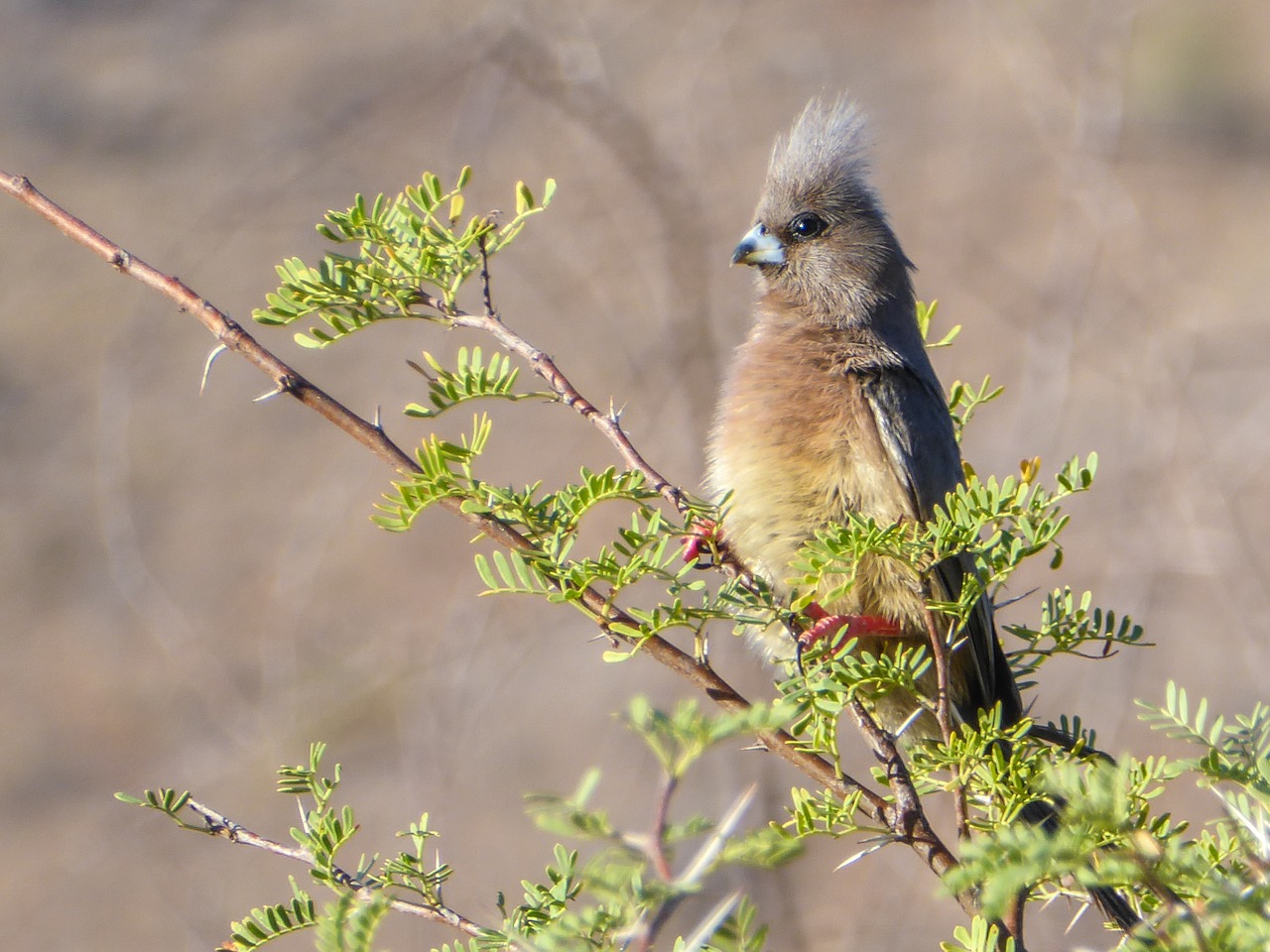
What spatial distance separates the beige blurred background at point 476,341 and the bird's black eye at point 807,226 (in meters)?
2.65

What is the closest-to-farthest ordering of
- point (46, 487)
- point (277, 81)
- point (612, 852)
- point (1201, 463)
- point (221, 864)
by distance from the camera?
point (612, 852), point (221, 864), point (1201, 463), point (46, 487), point (277, 81)

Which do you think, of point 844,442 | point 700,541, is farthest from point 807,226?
point 700,541

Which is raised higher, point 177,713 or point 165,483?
point 165,483

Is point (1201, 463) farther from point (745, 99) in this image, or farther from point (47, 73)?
point (47, 73)

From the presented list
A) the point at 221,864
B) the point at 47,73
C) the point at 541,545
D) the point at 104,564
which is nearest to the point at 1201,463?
the point at 221,864

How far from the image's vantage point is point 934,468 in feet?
12.2

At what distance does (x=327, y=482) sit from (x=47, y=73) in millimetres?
→ 7039

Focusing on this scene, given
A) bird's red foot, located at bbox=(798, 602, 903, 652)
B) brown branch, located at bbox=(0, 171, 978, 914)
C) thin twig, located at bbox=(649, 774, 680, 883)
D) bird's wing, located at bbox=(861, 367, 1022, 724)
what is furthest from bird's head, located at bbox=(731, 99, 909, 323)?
thin twig, located at bbox=(649, 774, 680, 883)

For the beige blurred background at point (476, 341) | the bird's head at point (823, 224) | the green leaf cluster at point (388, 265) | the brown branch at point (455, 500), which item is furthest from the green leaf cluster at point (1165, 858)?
the beige blurred background at point (476, 341)

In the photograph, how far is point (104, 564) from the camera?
11.9 meters

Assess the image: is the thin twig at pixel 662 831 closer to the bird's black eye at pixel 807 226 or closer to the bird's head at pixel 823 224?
the bird's head at pixel 823 224

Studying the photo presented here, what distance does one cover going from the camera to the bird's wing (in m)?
3.48

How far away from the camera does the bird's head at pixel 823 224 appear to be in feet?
14.8

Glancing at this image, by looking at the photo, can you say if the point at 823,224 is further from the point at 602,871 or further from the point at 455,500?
the point at 602,871
